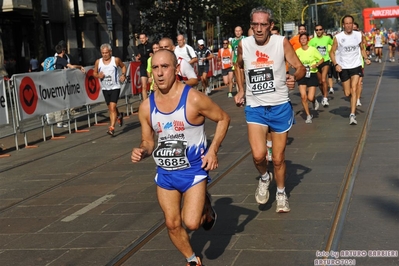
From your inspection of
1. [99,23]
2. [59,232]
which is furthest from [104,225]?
[99,23]

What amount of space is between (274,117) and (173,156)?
2169 mm

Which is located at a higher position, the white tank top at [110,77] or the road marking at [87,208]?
the white tank top at [110,77]

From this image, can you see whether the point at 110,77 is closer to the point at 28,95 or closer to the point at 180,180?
the point at 28,95

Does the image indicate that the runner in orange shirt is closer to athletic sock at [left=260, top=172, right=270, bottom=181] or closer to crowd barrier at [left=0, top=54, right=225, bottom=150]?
crowd barrier at [left=0, top=54, right=225, bottom=150]

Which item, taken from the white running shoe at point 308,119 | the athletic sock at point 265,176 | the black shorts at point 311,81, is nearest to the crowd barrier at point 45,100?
the black shorts at point 311,81

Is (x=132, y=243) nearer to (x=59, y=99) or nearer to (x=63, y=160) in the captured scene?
(x=63, y=160)

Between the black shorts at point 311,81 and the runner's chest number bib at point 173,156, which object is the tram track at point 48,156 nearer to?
the runner's chest number bib at point 173,156

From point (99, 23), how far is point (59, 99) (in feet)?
91.5

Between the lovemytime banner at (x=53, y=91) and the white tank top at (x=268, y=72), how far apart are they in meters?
7.15

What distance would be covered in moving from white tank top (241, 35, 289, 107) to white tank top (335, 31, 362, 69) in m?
6.32

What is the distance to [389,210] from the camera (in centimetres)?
650

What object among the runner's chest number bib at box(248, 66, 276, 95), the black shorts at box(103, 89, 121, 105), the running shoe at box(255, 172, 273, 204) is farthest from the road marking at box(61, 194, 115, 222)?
the black shorts at box(103, 89, 121, 105)

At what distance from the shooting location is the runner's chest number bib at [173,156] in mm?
4801

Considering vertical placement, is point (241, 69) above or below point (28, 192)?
above
